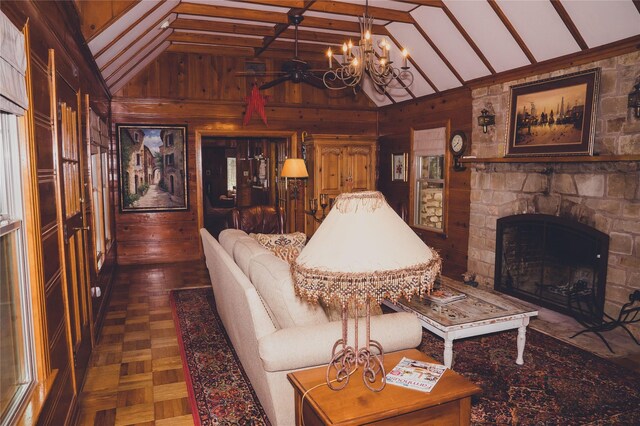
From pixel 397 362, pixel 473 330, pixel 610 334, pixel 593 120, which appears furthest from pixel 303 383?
pixel 593 120

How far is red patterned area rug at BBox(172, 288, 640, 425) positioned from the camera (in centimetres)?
272

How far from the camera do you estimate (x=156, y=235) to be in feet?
23.2

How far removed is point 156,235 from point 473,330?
5366 millimetres

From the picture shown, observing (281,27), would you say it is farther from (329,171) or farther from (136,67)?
(329,171)

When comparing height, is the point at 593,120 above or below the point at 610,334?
above

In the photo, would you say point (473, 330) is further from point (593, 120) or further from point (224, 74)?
point (224, 74)

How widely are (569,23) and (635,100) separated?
0.90 m

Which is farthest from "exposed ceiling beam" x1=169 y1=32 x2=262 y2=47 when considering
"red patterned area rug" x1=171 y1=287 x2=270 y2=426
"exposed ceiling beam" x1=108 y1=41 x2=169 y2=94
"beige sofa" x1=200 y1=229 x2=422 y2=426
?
"beige sofa" x1=200 y1=229 x2=422 y2=426

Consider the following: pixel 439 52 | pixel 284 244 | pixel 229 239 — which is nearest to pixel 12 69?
pixel 229 239

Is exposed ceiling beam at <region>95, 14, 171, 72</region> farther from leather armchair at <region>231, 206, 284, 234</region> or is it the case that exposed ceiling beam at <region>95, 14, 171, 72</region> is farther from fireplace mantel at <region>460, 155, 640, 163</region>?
fireplace mantel at <region>460, 155, 640, 163</region>

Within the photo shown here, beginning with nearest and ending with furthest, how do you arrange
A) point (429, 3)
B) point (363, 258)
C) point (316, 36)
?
point (363, 258)
point (429, 3)
point (316, 36)

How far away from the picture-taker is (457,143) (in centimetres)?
598

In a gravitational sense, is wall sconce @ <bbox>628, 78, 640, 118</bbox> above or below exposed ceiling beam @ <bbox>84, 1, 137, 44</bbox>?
below

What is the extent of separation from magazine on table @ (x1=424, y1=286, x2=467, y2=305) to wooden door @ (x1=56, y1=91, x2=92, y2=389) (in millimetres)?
2463
